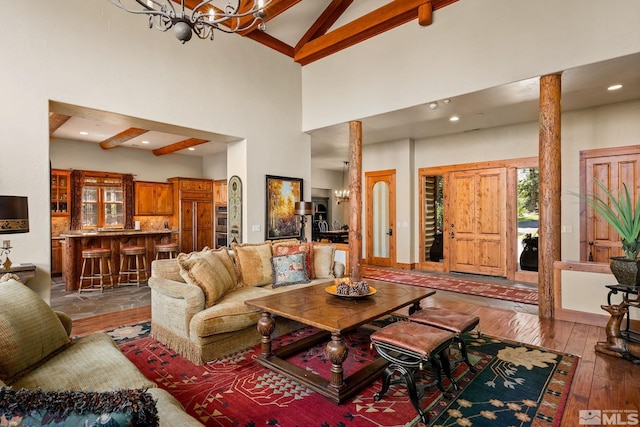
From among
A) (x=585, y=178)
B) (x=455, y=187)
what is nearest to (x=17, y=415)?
(x=585, y=178)

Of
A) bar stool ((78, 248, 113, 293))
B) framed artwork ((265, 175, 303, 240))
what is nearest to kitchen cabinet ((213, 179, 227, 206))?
framed artwork ((265, 175, 303, 240))

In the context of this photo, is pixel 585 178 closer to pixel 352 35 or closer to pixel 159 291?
pixel 352 35

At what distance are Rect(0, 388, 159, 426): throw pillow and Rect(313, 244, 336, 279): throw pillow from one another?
145 inches

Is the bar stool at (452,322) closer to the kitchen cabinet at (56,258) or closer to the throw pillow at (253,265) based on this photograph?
the throw pillow at (253,265)

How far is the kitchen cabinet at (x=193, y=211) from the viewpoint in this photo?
9.48 metres

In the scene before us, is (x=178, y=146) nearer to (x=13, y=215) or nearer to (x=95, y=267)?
(x=95, y=267)

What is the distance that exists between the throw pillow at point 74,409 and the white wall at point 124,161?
9247mm

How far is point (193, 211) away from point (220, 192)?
0.95 m

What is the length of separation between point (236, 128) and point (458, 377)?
499cm

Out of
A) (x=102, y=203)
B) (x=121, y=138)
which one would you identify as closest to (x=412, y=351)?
(x=121, y=138)

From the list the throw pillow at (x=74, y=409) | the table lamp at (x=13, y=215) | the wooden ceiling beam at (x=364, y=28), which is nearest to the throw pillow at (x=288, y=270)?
the table lamp at (x=13, y=215)

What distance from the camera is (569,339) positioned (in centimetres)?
350

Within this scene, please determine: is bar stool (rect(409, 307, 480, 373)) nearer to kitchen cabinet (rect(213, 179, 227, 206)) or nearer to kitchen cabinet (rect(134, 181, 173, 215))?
kitchen cabinet (rect(213, 179, 227, 206))

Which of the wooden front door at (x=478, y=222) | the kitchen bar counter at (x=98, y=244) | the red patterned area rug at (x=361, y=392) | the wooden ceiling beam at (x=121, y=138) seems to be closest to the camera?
the red patterned area rug at (x=361, y=392)
